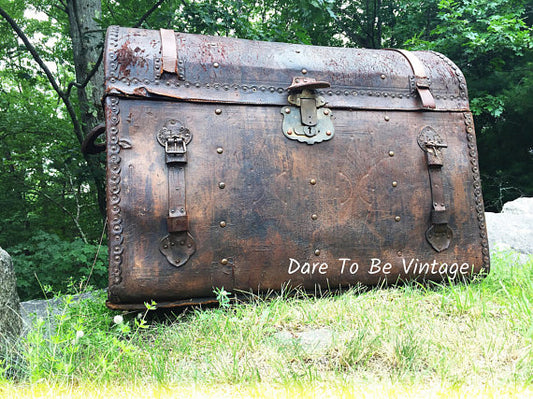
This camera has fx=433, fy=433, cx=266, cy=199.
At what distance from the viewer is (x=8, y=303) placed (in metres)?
1.79

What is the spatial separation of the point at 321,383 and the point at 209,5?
11.2 ft

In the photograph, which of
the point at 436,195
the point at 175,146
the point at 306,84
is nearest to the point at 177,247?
the point at 175,146

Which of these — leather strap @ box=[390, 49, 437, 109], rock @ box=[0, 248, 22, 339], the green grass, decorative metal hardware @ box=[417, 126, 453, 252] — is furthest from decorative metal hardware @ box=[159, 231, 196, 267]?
leather strap @ box=[390, 49, 437, 109]

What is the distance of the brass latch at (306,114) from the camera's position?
91.9 inches

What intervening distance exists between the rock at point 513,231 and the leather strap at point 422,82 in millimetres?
1542

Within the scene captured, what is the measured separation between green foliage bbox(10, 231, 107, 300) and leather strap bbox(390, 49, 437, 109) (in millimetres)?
2797

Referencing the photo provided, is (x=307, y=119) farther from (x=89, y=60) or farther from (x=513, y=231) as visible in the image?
(x=513, y=231)

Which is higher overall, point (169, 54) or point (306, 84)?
point (169, 54)

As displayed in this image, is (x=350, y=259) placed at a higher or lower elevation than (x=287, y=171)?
lower

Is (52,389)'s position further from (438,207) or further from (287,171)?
(438,207)

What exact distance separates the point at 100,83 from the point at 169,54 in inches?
68.8

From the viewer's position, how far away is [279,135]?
2312 mm

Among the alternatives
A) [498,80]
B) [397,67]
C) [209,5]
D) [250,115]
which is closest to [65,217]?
[209,5]

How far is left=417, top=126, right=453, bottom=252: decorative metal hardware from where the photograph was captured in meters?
2.45
